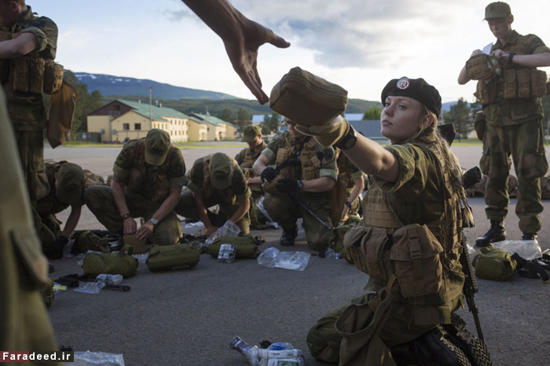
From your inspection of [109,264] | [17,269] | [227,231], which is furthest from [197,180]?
[17,269]

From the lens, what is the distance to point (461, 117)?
282 feet

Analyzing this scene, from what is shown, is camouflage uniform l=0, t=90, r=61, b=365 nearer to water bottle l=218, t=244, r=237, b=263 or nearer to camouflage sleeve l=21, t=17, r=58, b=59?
camouflage sleeve l=21, t=17, r=58, b=59

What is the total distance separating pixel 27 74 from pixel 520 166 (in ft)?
16.8

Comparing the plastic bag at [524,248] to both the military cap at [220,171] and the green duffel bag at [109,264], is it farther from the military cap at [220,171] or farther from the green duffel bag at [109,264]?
the green duffel bag at [109,264]

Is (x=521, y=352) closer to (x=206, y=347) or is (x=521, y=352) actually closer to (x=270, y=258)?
(x=206, y=347)

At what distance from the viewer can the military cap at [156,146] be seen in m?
5.21

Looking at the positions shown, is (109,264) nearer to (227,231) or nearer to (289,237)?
(227,231)

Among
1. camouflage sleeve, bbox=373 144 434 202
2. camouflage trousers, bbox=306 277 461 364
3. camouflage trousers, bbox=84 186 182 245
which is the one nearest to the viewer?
camouflage sleeve, bbox=373 144 434 202

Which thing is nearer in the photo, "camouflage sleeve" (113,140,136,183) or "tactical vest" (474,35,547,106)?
"tactical vest" (474,35,547,106)

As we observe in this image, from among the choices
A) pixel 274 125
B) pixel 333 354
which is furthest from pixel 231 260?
pixel 274 125

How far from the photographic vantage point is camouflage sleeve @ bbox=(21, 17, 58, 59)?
3.99 meters

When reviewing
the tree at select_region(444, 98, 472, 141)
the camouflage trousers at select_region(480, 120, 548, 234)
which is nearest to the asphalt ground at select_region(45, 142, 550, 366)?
the camouflage trousers at select_region(480, 120, 548, 234)

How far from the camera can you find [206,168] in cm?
612

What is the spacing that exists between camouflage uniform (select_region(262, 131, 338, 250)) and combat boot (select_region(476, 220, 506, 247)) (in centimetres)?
174
